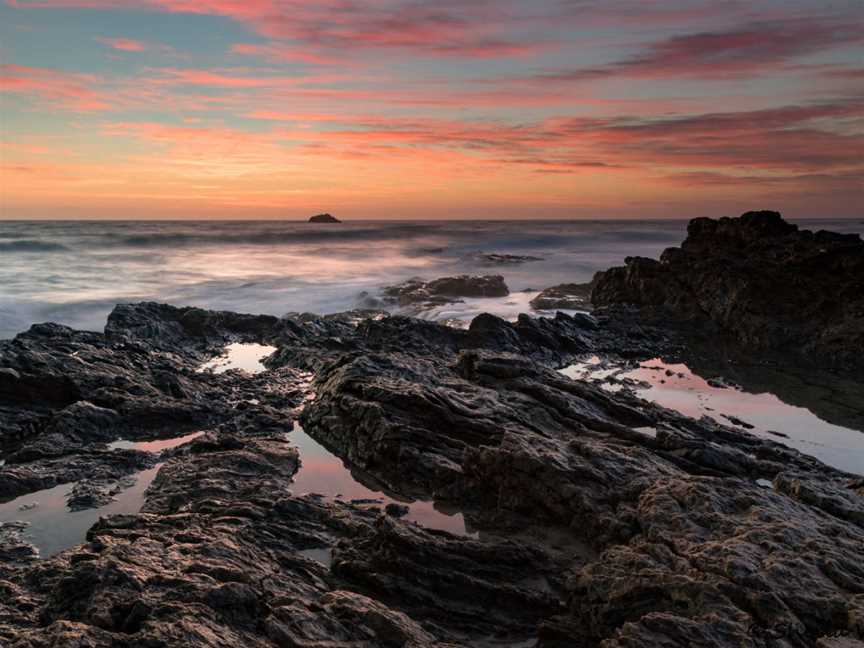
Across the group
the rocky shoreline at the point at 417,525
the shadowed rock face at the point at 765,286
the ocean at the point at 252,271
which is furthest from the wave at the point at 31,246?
the shadowed rock face at the point at 765,286

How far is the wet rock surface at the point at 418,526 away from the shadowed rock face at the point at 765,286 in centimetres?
985

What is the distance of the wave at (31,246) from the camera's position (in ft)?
198

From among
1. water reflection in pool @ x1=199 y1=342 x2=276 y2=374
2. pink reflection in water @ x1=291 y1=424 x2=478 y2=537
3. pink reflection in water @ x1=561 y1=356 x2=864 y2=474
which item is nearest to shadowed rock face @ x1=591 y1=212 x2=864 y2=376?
pink reflection in water @ x1=561 y1=356 x2=864 y2=474

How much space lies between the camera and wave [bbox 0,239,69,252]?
198 feet

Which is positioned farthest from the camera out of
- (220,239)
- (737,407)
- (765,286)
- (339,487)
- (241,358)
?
(220,239)

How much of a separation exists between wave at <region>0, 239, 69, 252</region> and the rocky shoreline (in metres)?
54.9

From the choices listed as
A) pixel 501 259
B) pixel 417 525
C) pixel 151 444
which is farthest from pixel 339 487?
pixel 501 259

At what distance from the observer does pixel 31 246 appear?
61875 millimetres

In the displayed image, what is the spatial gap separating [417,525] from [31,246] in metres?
67.6

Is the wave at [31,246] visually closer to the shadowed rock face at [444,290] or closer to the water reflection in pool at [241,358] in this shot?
the shadowed rock face at [444,290]

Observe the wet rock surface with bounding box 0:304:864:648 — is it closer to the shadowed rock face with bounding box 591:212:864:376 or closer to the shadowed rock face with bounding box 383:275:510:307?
the shadowed rock face with bounding box 591:212:864:376

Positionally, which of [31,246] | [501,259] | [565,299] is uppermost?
[31,246]

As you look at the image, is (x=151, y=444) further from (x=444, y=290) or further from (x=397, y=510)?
(x=444, y=290)

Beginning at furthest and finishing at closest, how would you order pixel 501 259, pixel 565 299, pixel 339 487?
1. pixel 501 259
2. pixel 565 299
3. pixel 339 487
